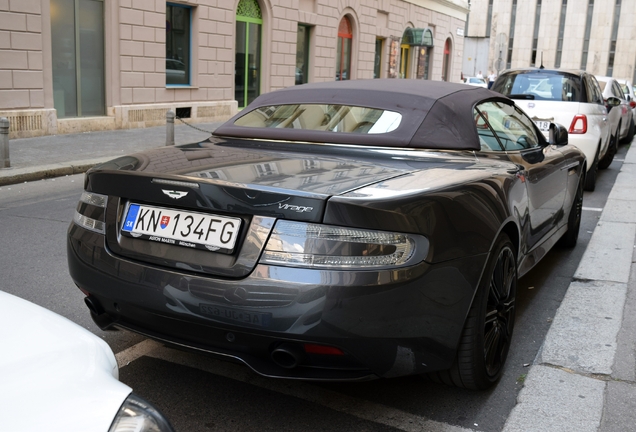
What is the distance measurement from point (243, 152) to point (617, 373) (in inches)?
86.1

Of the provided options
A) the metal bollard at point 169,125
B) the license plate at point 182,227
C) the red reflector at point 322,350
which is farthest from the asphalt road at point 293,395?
the metal bollard at point 169,125

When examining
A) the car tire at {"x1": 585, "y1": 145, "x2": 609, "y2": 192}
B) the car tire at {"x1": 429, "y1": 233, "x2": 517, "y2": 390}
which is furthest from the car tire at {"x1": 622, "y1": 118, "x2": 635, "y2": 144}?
the car tire at {"x1": 429, "y1": 233, "x2": 517, "y2": 390}

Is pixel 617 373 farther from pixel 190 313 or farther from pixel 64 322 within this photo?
pixel 64 322

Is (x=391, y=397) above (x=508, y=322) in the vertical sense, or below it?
→ below

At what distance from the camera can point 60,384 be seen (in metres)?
1.64

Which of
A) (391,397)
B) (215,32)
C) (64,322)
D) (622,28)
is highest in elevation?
(622,28)

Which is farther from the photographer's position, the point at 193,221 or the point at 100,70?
the point at 100,70

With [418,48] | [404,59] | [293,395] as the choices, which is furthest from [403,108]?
[418,48]

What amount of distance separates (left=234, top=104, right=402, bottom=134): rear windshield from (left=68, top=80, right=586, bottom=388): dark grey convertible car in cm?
17

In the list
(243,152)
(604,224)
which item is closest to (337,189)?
(243,152)

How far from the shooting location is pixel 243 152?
3502 millimetres

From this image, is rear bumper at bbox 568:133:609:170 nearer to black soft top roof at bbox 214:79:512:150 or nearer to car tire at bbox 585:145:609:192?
car tire at bbox 585:145:609:192

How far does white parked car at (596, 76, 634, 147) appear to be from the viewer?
1196 centimetres

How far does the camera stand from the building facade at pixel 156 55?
1278cm
